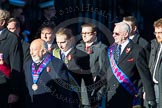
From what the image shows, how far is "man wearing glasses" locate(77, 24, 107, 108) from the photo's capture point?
10.5 metres

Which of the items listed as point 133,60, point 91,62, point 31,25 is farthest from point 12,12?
point 133,60

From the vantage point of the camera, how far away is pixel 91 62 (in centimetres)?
1063

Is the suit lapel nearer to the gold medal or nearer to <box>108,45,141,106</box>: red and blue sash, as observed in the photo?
<box>108,45,141,106</box>: red and blue sash

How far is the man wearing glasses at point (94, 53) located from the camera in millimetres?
10453

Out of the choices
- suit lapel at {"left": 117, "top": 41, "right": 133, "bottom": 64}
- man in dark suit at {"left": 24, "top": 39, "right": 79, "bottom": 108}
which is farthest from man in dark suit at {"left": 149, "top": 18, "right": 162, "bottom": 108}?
man in dark suit at {"left": 24, "top": 39, "right": 79, "bottom": 108}

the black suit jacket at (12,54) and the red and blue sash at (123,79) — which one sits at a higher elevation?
the black suit jacket at (12,54)

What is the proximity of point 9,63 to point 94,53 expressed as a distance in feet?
5.40

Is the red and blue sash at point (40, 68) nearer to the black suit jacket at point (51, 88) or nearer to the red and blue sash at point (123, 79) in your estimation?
the black suit jacket at point (51, 88)

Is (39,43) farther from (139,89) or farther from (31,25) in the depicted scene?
(31,25)

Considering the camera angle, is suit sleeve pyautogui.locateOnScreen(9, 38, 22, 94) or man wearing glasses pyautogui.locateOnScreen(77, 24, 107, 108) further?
man wearing glasses pyautogui.locateOnScreen(77, 24, 107, 108)

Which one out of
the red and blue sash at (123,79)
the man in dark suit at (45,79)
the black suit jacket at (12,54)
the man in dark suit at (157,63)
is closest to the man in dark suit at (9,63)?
the black suit jacket at (12,54)

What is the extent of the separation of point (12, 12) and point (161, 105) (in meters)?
3.94

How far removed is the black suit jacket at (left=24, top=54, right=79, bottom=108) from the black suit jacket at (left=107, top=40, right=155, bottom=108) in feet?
2.80

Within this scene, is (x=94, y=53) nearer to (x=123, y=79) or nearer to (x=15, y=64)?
(x=123, y=79)
